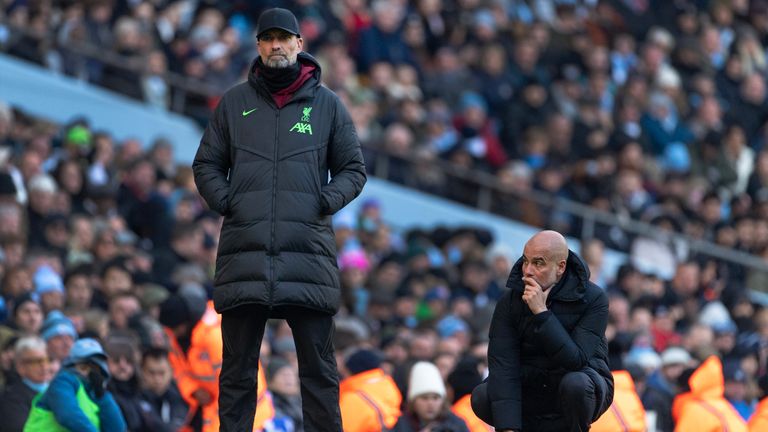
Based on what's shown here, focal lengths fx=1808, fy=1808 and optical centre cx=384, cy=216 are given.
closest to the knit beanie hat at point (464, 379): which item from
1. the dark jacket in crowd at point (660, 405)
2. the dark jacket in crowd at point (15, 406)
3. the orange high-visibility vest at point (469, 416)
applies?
the orange high-visibility vest at point (469, 416)

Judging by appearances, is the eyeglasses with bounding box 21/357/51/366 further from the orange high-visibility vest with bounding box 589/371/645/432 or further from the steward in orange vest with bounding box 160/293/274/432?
the orange high-visibility vest with bounding box 589/371/645/432

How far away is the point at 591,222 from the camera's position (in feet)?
68.0

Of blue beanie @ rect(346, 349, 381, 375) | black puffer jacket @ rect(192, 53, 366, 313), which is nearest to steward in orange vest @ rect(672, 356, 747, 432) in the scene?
blue beanie @ rect(346, 349, 381, 375)

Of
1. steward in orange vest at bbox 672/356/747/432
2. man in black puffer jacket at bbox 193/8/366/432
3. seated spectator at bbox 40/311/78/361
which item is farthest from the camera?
seated spectator at bbox 40/311/78/361

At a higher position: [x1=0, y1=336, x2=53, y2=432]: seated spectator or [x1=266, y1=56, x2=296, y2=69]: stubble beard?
[x1=266, y1=56, x2=296, y2=69]: stubble beard

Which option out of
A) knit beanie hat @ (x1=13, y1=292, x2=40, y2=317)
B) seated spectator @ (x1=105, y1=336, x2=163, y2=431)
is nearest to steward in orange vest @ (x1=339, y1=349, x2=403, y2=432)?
seated spectator @ (x1=105, y1=336, x2=163, y2=431)

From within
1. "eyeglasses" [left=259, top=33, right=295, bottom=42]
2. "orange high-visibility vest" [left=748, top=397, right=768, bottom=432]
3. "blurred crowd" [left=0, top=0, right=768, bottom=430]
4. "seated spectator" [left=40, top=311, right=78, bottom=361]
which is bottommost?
"orange high-visibility vest" [left=748, top=397, right=768, bottom=432]

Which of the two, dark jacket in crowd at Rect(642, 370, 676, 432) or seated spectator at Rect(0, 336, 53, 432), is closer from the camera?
seated spectator at Rect(0, 336, 53, 432)

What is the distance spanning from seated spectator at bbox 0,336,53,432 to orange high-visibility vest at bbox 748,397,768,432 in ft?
15.4

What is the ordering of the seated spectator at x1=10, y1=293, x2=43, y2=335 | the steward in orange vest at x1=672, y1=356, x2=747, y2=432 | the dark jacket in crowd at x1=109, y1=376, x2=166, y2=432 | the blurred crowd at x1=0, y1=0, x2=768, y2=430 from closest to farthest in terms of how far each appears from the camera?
the dark jacket in crowd at x1=109, y1=376, x2=166, y2=432
the steward in orange vest at x1=672, y1=356, x2=747, y2=432
the seated spectator at x1=10, y1=293, x2=43, y2=335
the blurred crowd at x1=0, y1=0, x2=768, y2=430

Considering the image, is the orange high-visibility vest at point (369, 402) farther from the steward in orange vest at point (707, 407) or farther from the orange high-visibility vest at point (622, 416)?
the steward in orange vest at point (707, 407)

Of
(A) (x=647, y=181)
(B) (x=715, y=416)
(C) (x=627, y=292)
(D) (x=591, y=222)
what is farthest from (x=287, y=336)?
(A) (x=647, y=181)

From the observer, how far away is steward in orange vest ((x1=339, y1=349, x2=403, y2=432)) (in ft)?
37.5

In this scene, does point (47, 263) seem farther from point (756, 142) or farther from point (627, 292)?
point (756, 142)
